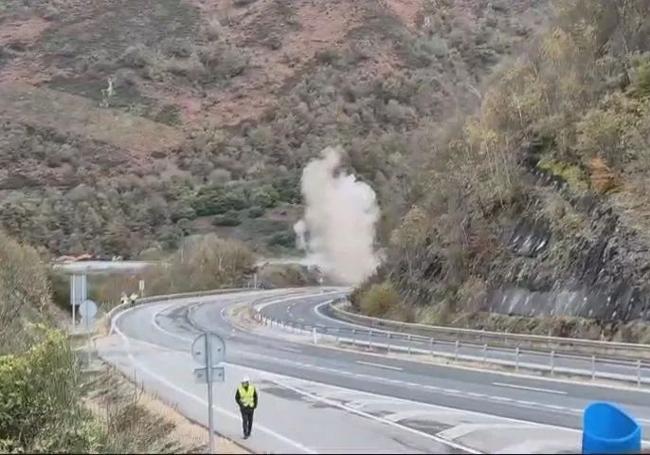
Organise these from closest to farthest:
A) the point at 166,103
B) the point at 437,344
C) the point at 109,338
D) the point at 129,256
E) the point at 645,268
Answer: the point at 645,268
the point at 437,344
the point at 109,338
the point at 129,256
the point at 166,103

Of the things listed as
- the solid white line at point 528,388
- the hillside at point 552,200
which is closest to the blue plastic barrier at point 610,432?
the solid white line at point 528,388

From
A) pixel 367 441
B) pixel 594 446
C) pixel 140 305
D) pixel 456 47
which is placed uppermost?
pixel 456 47

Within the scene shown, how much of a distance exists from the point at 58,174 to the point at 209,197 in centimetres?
1848

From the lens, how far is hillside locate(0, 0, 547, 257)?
348 ft

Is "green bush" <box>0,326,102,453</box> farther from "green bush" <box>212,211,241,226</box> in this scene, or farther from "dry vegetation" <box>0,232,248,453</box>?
"green bush" <box>212,211,241,226</box>

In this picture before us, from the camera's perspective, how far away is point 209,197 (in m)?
114

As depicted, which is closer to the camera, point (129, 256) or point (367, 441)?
point (367, 441)

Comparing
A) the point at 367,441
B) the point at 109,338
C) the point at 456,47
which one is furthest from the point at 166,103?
the point at 367,441

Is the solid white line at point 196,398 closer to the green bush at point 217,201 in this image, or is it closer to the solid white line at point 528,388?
the solid white line at point 528,388

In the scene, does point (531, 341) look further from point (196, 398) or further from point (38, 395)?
point (38, 395)

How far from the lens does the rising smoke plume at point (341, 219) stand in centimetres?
7219

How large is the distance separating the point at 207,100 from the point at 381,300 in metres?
99.0

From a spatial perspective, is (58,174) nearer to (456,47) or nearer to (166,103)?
(166,103)

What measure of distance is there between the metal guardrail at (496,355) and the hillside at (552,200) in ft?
6.37
